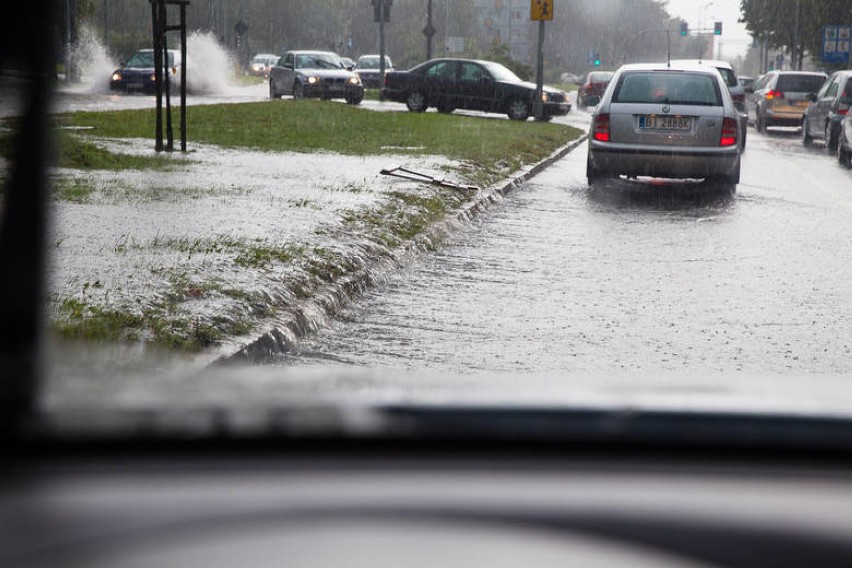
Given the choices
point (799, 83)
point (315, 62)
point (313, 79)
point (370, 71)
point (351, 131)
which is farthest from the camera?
point (370, 71)

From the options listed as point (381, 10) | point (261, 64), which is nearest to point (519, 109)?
point (381, 10)

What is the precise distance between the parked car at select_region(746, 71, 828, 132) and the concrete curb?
22.5m

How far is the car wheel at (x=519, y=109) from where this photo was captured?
32.2 meters

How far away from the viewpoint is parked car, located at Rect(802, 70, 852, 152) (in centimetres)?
2409

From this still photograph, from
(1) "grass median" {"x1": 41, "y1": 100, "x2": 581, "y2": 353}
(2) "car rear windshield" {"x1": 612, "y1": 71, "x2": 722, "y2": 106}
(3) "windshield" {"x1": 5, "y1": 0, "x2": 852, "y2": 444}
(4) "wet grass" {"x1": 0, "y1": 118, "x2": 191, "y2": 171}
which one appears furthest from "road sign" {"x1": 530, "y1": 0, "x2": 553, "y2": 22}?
(4) "wet grass" {"x1": 0, "y1": 118, "x2": 191, "y2": 171}

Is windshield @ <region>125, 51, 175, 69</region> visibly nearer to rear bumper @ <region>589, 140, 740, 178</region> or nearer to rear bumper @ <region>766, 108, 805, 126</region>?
rear bumper @ <region>766, 108, 805, 126</region>

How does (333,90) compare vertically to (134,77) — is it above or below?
below

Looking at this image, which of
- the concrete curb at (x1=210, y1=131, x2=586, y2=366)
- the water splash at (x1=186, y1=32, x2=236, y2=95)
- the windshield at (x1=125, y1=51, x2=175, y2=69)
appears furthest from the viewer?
the water splash at (x1=186, y1=32, x2=236, y2=95)

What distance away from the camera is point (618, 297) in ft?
26.2

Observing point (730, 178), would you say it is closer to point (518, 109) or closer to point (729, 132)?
point (729, 132)

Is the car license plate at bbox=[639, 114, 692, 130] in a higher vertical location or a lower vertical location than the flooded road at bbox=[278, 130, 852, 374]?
higher

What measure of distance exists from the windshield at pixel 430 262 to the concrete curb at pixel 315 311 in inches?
0.8

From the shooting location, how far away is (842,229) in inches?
474

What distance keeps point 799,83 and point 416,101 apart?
402 inches
